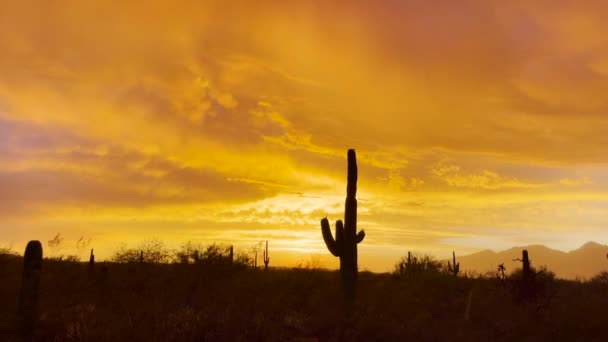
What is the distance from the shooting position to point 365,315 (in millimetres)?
17625

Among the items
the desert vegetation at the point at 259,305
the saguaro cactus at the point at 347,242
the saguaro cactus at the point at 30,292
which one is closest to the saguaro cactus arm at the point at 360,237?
the saguaro cactus at the point at 347,242

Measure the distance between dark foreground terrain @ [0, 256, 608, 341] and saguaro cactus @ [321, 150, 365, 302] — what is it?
819 mm

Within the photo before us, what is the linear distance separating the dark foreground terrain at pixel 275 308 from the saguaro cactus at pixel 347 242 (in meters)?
0.82

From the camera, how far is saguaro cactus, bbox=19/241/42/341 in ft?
42.4

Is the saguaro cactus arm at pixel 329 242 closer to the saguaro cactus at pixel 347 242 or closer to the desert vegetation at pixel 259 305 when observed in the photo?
the saguaro cactus at pixel 347 242

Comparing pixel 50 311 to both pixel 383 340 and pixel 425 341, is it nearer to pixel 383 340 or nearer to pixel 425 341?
pixel 383 340

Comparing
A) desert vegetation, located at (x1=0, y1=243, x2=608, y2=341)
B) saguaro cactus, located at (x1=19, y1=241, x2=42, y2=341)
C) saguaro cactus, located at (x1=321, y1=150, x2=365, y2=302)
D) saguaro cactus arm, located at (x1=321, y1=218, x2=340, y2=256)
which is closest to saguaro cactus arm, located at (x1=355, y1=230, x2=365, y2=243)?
saguaro cactus, located at (x1=321, y1=150, x2=365, y2=302)

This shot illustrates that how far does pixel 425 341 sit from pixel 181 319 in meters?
6.59

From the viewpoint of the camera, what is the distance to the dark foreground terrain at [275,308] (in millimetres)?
13797

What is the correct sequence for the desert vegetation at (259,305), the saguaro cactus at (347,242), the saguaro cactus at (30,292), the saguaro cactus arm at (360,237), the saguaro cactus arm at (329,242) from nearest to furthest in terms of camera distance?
the saguaro cactus at (30,292) → the desert vegetation at (259,305) → the saguaro cactus at (347,242) → the saguaro cactus arm at (329,242) → the saguaro cactus arm at (360,237)

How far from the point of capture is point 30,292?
511 inches

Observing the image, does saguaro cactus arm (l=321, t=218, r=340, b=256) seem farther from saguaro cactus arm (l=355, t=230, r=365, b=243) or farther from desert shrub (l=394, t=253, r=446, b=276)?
desert shrub (l=394, t=253, r=446, b=276)

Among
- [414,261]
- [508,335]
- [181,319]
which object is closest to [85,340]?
[181,319]

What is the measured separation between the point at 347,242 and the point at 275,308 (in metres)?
3.69
